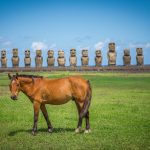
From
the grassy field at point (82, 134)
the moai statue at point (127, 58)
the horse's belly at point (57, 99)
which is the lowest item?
the grassy field at point (82, 134)

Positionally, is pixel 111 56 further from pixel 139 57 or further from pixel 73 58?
pixel 73 58

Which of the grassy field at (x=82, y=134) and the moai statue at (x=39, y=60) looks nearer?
the grassy field at (x=82, y=134)

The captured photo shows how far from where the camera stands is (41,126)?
13977mm

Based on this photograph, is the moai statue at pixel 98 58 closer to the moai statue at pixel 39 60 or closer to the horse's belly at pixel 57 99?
the moai statue at pixel 39 60

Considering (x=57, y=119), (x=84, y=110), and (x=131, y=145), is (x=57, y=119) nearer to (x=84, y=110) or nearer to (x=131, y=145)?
(x=84, y=110)

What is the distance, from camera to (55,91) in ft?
40.2

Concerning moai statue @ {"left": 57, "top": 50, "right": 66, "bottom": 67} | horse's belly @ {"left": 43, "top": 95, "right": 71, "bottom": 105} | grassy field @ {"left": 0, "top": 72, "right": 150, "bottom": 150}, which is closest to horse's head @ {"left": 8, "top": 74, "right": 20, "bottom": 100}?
horse's belly @ {"left": 43, "top": 95, "right": 71, "bottom": 105}

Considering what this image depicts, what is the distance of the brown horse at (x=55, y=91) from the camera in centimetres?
1214

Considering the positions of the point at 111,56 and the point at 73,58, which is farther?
the point at 73,58

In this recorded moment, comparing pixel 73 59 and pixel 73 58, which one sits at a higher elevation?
pixel 73 58

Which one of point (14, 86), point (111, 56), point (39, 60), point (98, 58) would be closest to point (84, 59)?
point (98, 58)

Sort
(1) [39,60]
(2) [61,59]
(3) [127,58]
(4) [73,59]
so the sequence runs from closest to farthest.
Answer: (3) [127,58], (4) [73,59], (2) [61,59], (1) [39,60]

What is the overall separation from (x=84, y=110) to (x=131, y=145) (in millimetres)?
2081

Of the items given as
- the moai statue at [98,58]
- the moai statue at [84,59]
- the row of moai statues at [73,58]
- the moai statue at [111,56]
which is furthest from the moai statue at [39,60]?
the moai statue at [111,56]
